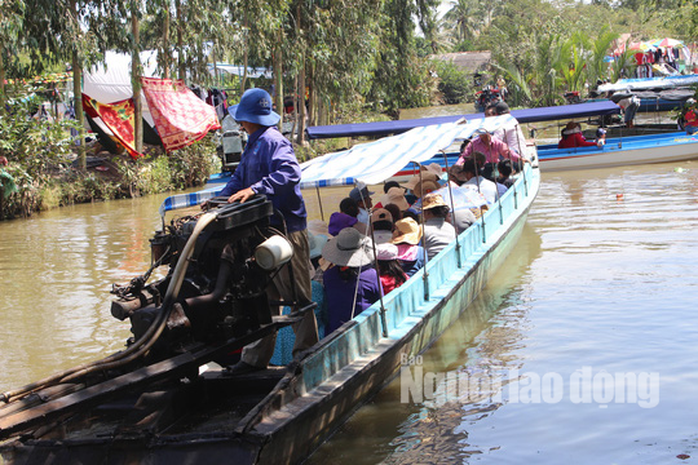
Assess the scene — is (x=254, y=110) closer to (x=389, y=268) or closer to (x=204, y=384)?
(x=204, y=384)

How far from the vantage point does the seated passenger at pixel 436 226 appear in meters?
7.14

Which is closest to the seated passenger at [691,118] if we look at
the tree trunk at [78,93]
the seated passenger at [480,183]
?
the seated passenger at [480,183]

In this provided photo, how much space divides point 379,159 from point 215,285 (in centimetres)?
252

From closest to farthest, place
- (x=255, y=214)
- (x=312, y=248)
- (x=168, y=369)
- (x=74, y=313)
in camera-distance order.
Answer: (x=168, y=369), (x=255, y=214), (x=312, y=248), (x=74, y=313)

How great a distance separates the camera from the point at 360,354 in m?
4.88

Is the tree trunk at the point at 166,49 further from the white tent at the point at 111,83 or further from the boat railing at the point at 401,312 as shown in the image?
the boat railing at the point at 401,312

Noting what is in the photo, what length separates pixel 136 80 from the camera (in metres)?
17.1

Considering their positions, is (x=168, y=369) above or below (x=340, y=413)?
above

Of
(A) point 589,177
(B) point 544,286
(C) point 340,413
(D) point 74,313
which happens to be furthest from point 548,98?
(C) point 340,413

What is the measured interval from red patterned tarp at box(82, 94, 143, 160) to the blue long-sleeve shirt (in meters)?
13.4

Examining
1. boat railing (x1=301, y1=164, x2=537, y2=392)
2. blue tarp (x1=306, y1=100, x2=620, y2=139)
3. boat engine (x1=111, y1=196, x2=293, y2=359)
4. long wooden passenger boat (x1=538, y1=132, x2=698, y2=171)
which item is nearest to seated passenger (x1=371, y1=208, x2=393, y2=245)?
boat railing (x1=301, y1=164, x2=537, y2=392)

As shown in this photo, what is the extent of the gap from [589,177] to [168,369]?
1477 centimetres

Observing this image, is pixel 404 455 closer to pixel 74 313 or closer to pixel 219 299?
pixel 219 299

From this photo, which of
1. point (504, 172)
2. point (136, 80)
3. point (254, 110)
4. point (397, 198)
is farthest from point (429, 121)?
point (254, 110)
